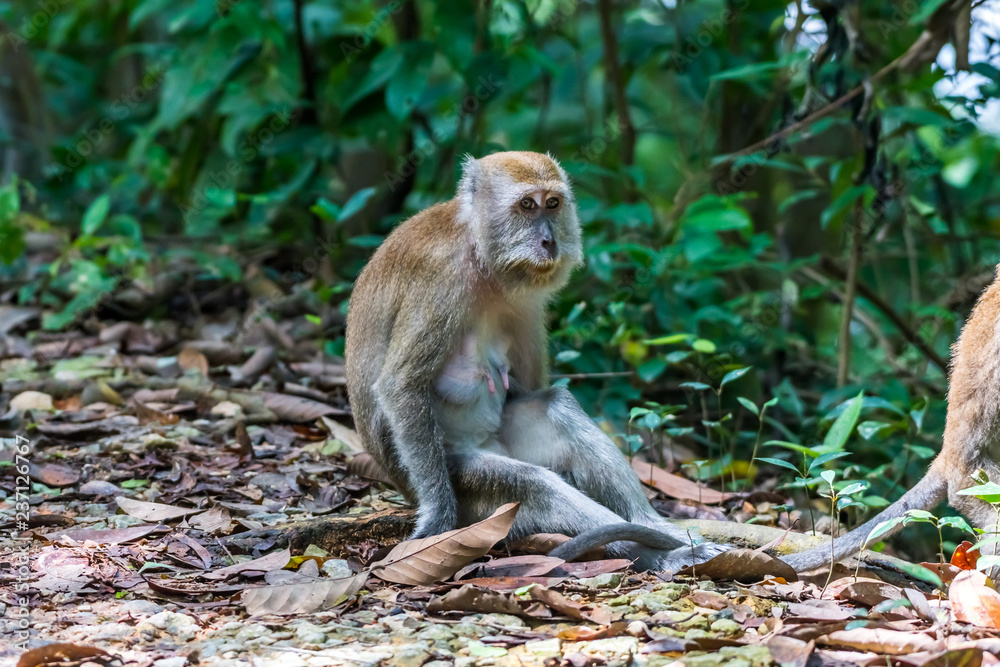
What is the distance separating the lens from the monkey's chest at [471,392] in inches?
196

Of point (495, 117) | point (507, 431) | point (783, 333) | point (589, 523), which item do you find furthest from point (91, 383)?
point (495, 117)

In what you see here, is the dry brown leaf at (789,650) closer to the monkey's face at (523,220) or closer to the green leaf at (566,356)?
the monkey's face at (523,220)

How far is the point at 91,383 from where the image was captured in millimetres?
6484

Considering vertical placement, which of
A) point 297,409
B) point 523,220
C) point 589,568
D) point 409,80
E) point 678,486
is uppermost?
point 409,80

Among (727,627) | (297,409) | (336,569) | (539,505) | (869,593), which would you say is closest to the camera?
(727,627)

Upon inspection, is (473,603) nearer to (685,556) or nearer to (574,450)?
(685,556)

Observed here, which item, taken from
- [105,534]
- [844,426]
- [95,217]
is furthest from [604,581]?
[95,217]

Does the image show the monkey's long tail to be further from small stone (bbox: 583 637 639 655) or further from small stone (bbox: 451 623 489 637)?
small stone (bbox: 451 623 489 637)

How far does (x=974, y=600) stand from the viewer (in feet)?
12.0

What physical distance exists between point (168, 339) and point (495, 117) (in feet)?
21.9

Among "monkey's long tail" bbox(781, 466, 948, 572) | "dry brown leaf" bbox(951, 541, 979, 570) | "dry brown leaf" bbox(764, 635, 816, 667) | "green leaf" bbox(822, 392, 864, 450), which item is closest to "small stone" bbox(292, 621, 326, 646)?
"dry brown leaf" bbox(764, 635, 816, 667)

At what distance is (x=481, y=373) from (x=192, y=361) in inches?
118

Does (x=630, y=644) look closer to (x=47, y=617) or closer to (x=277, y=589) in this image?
(x=277, y=589)

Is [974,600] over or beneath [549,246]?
beneath
